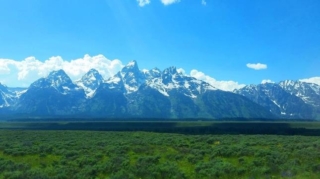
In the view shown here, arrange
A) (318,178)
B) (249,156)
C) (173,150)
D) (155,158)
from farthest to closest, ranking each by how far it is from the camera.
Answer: (173,150) → (249,156) → (155,158) → (318,178)

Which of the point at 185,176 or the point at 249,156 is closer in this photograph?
the point at 185,176

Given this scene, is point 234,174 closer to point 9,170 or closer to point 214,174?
point 214,174

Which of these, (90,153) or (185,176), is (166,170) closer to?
(185,176)

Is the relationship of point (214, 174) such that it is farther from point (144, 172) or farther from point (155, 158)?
point (155, 158)

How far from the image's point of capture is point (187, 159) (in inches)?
1297

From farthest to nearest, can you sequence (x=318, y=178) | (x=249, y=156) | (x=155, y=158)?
(x=249, y=156) < (x=155, y=158) < (x=318, y=178)

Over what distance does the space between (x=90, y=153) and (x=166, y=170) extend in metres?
14.2

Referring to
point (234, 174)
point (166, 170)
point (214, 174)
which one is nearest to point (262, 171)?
point (234, 174)

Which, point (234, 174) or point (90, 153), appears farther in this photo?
point (90, 153)

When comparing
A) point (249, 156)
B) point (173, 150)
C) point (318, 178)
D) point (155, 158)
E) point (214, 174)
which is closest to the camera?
point (318, 178)

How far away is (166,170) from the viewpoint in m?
26.8

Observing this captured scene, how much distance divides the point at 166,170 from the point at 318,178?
13317mm

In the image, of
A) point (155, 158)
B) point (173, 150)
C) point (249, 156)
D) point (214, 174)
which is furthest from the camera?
point (173, 150)

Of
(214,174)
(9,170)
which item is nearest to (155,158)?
(214,174)
